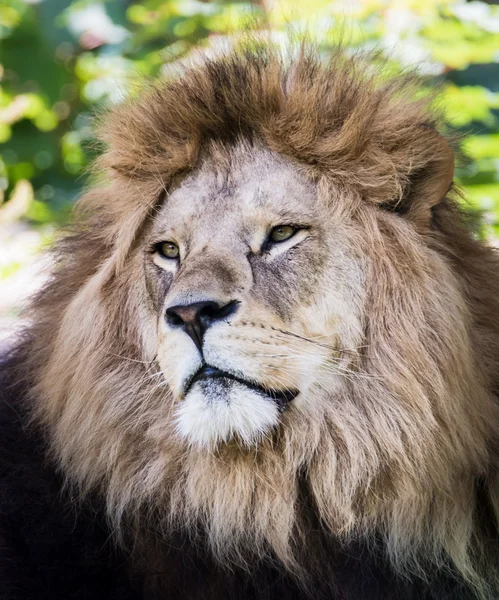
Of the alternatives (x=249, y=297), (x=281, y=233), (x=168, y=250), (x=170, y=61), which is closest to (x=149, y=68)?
(x=170, y=61)

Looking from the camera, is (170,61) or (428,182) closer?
(428,182)

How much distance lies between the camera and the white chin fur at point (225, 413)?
2516mm

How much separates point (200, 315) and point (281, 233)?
0.41 meters

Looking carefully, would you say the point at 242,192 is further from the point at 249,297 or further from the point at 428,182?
the point at 428,182

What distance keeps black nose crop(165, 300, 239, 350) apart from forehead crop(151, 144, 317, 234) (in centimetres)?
35

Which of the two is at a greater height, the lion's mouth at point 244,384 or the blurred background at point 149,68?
the blurred background at point 149,68

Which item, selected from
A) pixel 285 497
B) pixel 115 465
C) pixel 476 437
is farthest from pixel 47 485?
pixel 476 437

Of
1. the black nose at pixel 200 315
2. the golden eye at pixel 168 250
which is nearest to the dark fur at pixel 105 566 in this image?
the black nose at pixel 200 315

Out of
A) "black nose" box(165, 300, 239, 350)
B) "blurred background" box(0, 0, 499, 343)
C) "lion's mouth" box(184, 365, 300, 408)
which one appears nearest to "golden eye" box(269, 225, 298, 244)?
"black nose" box(165, 300, 239, 350)

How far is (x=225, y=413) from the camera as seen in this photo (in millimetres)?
2523

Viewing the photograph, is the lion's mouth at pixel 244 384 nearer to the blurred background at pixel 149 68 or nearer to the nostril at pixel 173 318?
the nostril at pixel 173 318

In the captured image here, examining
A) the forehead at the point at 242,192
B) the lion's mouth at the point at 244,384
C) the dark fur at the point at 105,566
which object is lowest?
the dark fur at the point at 105,566

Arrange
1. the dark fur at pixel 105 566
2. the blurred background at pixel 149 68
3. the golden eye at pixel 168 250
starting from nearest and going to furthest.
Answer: the blurred background at pixel 149 68 → the dark fur at pixel 105 566 → the golden eye at pixel 168 250

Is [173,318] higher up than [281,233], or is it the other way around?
[281,233]
